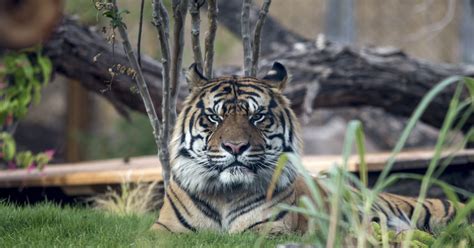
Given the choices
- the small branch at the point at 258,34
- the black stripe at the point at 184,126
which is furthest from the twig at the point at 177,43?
the small branch at the point at 258,34

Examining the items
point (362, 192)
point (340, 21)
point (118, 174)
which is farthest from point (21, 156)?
point (362, 192)

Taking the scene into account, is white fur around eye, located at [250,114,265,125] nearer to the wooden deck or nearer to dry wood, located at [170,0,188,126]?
dry wood, located at [170,0,188,126]

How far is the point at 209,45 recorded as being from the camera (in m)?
5.24

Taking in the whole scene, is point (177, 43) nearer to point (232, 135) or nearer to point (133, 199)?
point (232, 135)

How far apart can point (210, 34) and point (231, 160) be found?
1108 mm

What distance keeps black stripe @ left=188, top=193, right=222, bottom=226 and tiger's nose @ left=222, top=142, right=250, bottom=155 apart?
411 mm

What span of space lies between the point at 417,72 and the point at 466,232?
456cm

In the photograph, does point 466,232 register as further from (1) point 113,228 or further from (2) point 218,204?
(1) point 113,228

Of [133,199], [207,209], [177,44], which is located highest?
[177,44]

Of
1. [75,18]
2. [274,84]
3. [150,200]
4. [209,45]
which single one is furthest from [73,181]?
[274,84]

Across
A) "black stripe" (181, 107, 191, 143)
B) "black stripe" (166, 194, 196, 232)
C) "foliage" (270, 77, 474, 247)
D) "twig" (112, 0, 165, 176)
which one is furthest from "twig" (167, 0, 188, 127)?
"foliage" (270, 77, 474, 247)

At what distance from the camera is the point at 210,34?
17.0ft

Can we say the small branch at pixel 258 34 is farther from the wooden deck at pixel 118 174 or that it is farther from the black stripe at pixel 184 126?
the wooden deck at pixel 118 174

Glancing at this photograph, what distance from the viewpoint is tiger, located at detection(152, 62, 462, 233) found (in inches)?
173
